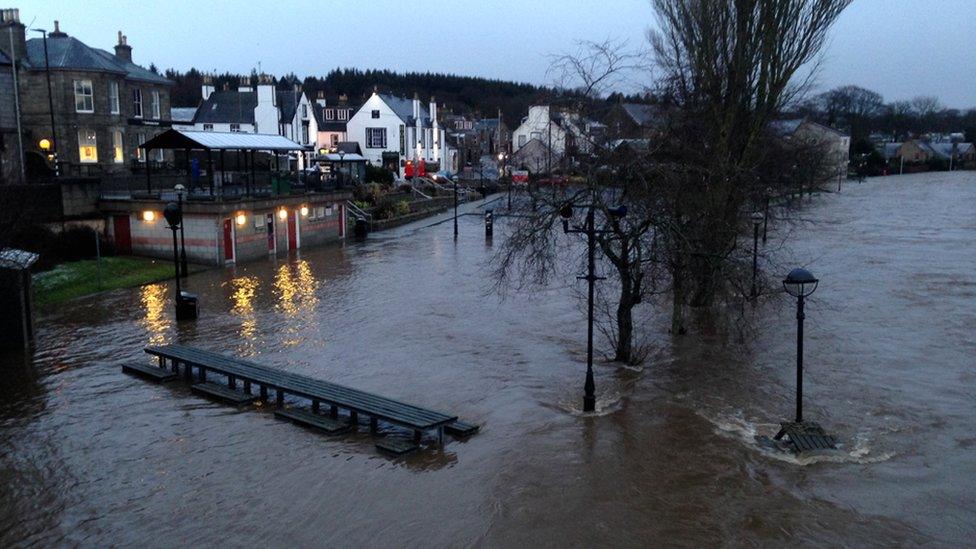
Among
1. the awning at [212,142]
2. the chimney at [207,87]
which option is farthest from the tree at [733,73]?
the chimney at [207,87]

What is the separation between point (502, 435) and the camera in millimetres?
13688

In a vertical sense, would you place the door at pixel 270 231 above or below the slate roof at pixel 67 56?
below

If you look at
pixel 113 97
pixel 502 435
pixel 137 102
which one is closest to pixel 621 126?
pixel 502 435

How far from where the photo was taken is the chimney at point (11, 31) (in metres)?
38.1

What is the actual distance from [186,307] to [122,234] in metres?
12.7

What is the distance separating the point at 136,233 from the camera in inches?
1308

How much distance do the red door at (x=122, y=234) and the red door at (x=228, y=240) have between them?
4.23 m

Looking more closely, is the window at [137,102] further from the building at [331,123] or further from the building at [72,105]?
the building at [331,123]

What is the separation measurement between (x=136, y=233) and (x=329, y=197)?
10994 mm

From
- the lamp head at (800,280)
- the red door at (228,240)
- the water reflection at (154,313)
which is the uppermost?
the lamp head at (800,280)

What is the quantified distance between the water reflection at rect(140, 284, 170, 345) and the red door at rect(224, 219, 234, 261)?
14.7ft

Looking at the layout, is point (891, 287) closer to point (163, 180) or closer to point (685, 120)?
point (685, 120)

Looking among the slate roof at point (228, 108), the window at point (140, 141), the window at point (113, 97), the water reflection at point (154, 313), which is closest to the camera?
the water reflection at point (154, 313)

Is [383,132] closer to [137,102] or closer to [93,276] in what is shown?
[137,102]
